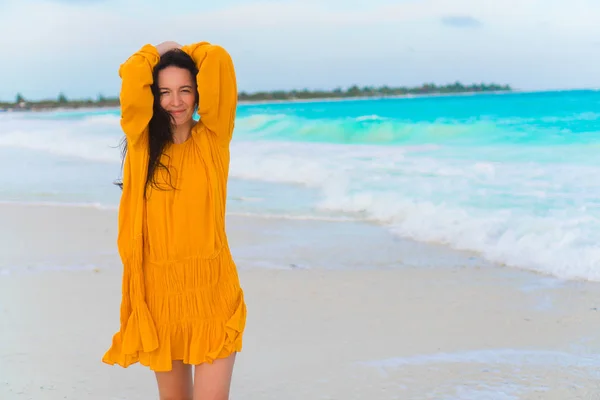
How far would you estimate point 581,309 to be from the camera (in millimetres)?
4246

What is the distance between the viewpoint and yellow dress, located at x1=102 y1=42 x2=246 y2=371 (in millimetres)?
2107

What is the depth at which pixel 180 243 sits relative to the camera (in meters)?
2.12

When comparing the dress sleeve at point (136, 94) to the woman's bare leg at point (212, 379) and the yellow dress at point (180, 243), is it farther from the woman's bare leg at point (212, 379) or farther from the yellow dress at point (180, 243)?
the woman's bare leg at point (212, 379)

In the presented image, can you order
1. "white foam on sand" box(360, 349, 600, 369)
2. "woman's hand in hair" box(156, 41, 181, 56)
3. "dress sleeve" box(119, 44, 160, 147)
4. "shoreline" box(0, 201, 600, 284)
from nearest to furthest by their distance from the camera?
"dress sleeve" box(119, 44, 160, 147), "woman's hand in hair" box(156, 41, 181, 56), "white foam on sand" box(360, 349, 600, 369), "shoreline" box(0, 201, 600, 284)

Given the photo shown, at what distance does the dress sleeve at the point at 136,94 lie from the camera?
2.05 metres

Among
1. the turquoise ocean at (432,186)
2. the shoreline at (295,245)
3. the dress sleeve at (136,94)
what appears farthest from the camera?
the turquoise ocean at (432,186)

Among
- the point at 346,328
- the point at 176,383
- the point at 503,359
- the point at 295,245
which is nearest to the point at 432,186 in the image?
the point at 295,245

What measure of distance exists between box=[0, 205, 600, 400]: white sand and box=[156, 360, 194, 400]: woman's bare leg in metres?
0.84

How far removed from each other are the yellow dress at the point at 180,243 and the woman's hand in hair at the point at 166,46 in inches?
1.6

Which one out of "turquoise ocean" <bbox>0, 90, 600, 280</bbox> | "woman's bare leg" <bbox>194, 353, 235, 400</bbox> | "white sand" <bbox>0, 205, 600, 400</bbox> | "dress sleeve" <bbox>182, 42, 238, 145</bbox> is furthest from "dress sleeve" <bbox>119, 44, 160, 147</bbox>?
"turquoise ocean" <bbox>0, 90, 600, 280</bbox>

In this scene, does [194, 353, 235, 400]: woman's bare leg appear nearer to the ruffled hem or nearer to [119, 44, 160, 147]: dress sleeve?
the ruffled hem

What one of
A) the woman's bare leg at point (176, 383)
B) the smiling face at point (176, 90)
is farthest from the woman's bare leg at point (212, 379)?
the smiling face at point (176, 90)

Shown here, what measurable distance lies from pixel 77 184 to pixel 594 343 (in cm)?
809

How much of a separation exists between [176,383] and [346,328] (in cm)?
177
